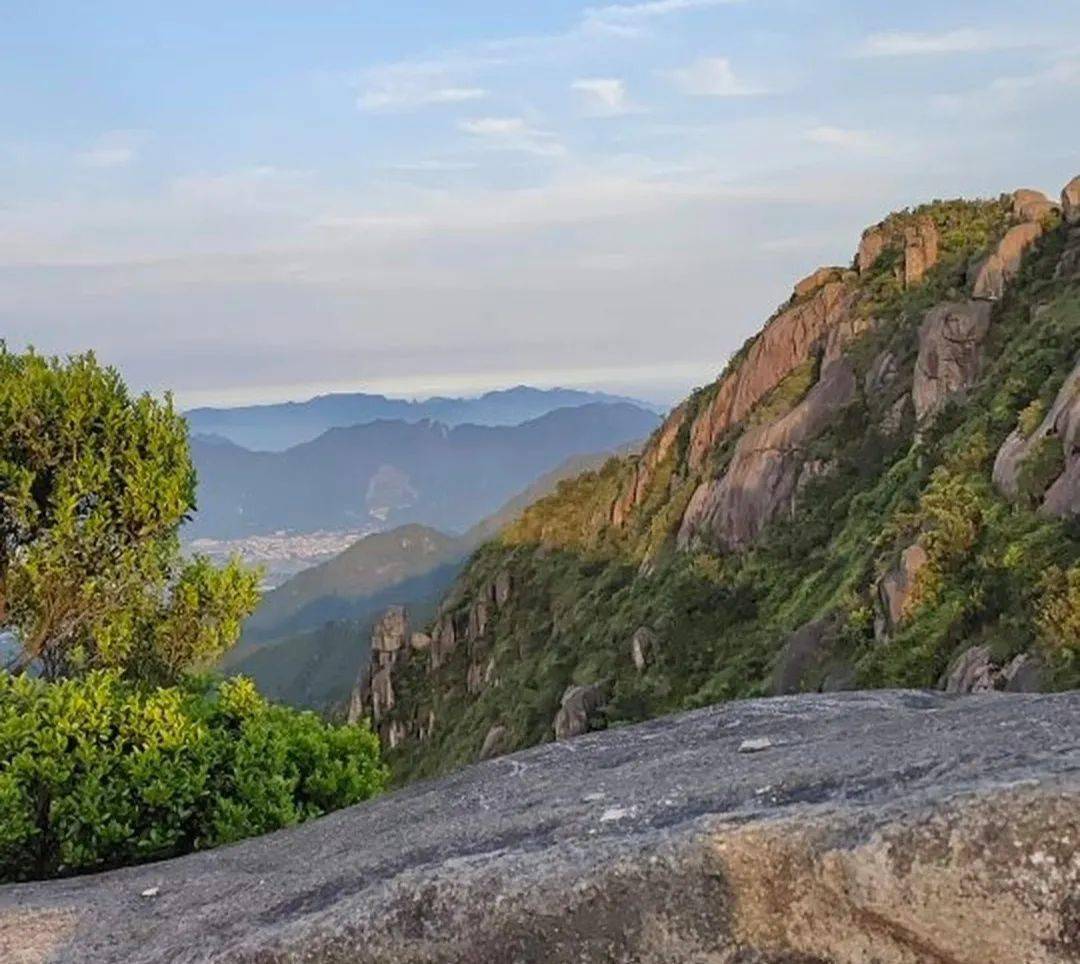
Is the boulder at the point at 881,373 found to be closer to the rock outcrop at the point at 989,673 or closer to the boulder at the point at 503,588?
the rock outcrop at the point at 989,673

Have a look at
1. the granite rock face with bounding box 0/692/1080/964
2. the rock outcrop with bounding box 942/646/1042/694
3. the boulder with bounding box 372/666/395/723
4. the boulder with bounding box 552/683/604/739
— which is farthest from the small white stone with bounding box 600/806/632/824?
the boulder with bounding box 372/666/395/723

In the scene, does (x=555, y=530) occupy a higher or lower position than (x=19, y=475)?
lower

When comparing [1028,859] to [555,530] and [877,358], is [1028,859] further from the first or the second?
[555,530]

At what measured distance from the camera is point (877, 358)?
53438 millimetres

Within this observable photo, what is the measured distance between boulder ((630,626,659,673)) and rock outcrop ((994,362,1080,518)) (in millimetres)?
19813

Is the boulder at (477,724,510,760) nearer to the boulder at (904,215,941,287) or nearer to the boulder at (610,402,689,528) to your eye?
the boulder at (610,402,689,528)

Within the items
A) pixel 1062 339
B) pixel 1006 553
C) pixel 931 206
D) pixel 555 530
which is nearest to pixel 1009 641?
pixel 1006 553

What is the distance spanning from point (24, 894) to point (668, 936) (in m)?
5.45

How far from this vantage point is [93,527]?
11.9 meters

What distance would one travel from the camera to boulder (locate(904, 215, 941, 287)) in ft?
194

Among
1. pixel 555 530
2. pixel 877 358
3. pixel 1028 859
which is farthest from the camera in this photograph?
pixel 555 530

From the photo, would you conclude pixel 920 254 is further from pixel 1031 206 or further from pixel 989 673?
pixel 989 673

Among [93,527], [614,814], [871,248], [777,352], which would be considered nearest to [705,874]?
[614,814]

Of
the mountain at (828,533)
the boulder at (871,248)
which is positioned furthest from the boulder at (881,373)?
the boulder at (871,248)
